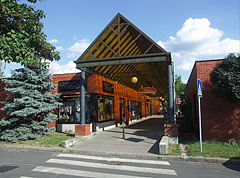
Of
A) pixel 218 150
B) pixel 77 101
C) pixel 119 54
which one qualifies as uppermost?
pixel 119 54

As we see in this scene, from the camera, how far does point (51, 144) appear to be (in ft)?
32.7

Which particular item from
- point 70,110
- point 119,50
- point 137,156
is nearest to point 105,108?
point 70,110

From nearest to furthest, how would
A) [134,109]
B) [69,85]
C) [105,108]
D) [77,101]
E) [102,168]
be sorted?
1. [102,168]
2. [77,101]
3. [69,85]
4. [105,108]
5. [134,109]

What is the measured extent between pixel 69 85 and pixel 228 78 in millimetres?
11110

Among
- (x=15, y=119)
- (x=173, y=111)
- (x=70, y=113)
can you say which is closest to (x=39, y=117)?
(x=15, y=119)

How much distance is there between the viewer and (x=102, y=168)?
643 cm

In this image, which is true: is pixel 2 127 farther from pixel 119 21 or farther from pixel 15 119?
pixel 119 21

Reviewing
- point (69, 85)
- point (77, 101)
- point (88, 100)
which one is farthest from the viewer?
point (69, 85)

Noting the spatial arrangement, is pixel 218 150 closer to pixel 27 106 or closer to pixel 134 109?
pixel 27 106

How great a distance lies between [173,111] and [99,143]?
438 cm

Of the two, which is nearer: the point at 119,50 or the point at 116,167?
the point at 116,167

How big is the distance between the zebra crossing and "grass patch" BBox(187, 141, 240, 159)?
1566 millimetres

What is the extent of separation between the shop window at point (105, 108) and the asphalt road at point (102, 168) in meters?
7.30

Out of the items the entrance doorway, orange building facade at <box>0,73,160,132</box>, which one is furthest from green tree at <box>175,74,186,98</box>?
orange building facade at <box>0,73,160,132</box>
